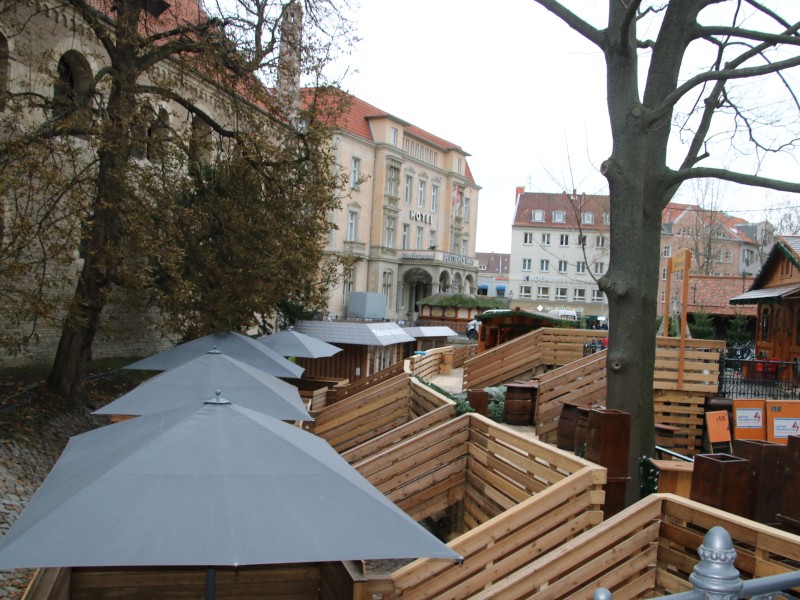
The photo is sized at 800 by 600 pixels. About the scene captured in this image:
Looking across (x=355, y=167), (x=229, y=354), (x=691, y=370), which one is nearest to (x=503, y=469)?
(x=691, y=370)

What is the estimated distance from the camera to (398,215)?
6144 centimetres

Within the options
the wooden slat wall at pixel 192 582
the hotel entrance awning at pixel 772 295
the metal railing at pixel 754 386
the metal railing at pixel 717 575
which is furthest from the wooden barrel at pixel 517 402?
the metal railing at pixel 717 575

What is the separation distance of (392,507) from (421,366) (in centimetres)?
1608

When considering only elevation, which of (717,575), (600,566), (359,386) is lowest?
(359,386)

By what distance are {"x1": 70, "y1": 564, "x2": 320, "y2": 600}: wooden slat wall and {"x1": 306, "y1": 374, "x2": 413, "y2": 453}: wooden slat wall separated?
19.8 feet

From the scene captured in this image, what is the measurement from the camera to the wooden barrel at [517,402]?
48.8 feet

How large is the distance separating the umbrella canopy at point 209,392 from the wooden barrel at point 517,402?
6.17m

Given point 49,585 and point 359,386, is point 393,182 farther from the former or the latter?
point 49,585

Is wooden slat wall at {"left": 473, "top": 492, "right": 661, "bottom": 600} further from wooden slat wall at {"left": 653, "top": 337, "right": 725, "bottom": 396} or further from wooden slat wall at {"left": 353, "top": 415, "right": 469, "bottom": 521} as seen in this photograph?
wooden slat wall at {"left": 653, "top": 337, "right": 725, "bottom": 396}

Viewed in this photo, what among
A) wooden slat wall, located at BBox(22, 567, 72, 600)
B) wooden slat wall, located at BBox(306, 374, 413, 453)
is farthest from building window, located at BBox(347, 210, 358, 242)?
wooden slat wall, located at BBox(22, 567, 72, 600)

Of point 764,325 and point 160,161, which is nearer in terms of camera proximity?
point 160,161

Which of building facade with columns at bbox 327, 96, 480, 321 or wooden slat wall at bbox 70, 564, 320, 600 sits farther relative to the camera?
building facade with columns at bbox 327, 96, 480, 321

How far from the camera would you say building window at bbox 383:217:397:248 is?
60688mm

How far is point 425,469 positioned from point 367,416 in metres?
4.24
